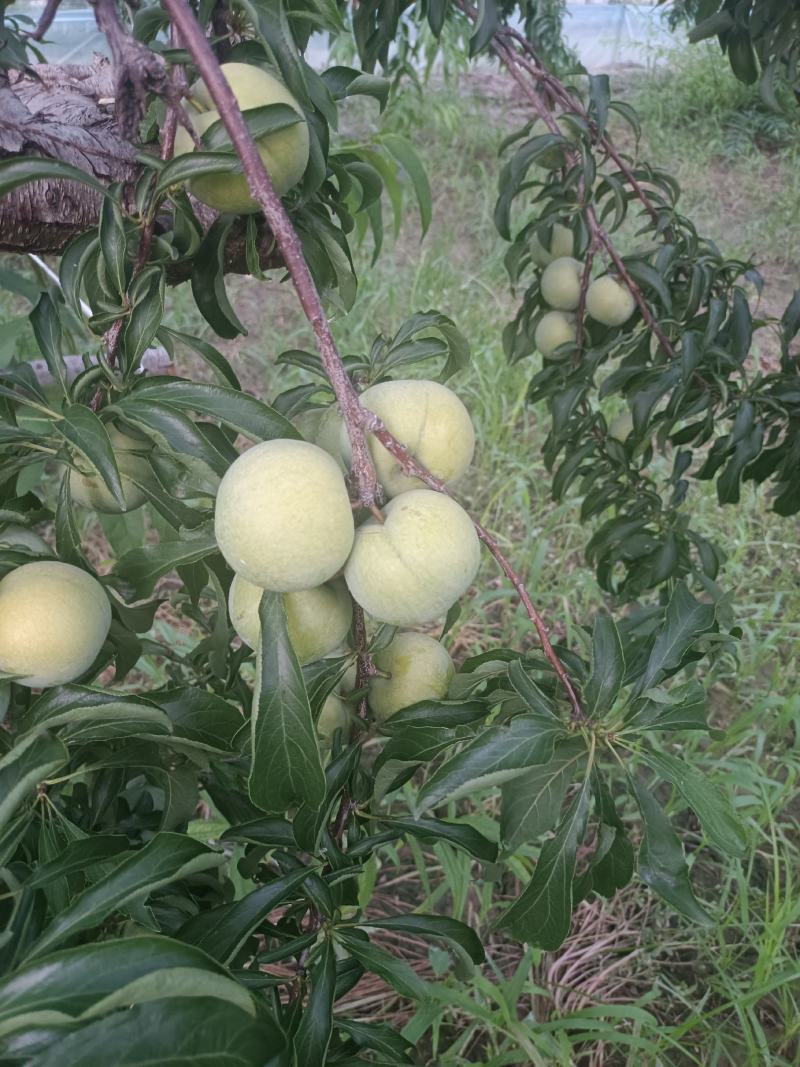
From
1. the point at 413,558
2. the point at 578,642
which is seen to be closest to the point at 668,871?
the point at 413,558

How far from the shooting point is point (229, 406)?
67 centimetres

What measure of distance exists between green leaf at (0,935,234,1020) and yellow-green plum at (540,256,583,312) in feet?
4.73

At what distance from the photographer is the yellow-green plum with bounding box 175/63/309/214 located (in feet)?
2.33

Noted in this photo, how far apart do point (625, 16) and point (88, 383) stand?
878 cm

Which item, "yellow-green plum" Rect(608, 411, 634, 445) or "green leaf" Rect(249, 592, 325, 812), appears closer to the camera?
"green leaf" Rect(249, 592, 325, 812)

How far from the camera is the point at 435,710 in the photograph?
77 cm

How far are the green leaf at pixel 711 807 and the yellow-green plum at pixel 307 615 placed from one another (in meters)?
0.34

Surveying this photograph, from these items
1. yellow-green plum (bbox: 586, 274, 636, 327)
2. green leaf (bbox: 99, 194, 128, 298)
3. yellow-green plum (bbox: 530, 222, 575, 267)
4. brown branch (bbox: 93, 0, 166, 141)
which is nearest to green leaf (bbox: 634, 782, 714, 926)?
green leaf (bbox: 99, 194, 128, 298)

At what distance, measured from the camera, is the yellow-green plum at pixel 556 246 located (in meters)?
1.63

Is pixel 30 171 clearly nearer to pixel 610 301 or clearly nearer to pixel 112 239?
pixel 112 239

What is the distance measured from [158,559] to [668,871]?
1.80 feet

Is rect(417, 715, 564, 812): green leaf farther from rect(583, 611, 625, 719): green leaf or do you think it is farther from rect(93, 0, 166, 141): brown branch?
rect(93, 0, 166, 141): brown branch

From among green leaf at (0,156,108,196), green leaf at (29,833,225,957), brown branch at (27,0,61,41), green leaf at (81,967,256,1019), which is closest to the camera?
green leaf at (81,967,256,1019)

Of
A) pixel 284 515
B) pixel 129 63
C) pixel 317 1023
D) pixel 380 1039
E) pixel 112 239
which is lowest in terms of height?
pixel 380 1039
